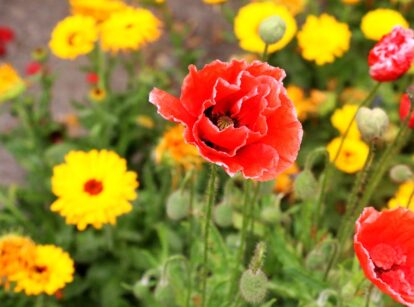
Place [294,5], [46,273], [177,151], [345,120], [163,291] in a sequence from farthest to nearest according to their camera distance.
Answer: [294,5], [345,120], [177,151], [46,273], [163,291]

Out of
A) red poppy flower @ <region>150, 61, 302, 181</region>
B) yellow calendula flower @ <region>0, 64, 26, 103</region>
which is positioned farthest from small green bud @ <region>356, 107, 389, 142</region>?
yellow calendula flower @ <region>0, 64, 26, 103</region>

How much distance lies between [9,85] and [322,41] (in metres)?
1.06

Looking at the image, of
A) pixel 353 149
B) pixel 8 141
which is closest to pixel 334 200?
pixel 353 149

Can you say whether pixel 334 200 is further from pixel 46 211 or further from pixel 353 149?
pixel 46 211

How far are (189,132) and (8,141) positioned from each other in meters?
1.59

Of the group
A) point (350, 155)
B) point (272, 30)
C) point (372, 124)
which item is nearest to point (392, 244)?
point (372, 124)

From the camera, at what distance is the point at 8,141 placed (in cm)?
243

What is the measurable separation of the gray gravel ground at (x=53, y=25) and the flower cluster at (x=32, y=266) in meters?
1.43

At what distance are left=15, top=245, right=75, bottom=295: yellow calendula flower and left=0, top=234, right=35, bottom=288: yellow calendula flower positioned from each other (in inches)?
0.6

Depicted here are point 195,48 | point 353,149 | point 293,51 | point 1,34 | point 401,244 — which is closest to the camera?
point 401,244

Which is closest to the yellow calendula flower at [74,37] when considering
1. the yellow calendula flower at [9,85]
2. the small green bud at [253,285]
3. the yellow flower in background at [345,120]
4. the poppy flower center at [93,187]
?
the yellow calendula flower at [9,85]

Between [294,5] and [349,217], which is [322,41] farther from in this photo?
[349,217]

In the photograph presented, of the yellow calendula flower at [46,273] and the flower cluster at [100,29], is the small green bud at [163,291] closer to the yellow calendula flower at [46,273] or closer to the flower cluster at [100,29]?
the yellow calendula flower at [46,273]

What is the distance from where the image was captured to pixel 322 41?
2.20 meters
